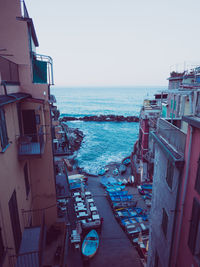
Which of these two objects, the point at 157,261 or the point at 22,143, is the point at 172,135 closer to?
the point at 157,261

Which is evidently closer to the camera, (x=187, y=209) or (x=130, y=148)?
(x=187, y=209)

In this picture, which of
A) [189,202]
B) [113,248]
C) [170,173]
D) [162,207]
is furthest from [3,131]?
[113,248]

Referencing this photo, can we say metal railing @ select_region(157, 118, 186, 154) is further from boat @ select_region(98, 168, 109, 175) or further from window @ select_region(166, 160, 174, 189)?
boat @ select_region(98, 168, 109, 175)

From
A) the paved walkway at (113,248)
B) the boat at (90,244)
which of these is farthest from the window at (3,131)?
the paved walkway at (113,248)

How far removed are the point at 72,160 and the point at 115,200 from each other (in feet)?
64.3

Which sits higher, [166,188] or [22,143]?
[22,143]

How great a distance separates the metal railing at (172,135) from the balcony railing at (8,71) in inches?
294

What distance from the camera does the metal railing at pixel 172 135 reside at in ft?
22.7

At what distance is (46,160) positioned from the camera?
11.2 metres

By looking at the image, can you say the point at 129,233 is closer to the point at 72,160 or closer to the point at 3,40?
the point at 3,40

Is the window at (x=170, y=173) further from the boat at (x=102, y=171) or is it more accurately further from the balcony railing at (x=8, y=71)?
the boat at (x=102, y=171)

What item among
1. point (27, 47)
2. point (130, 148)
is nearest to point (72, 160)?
point (130, 148)

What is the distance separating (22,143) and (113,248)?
12804 mm

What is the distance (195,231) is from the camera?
5.55 m
